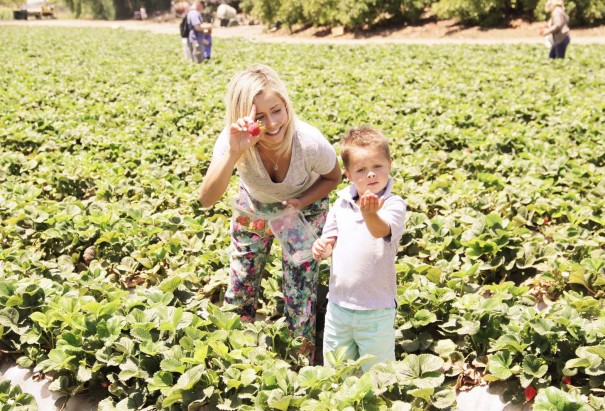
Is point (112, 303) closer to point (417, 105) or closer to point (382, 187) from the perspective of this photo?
point (382, 187)

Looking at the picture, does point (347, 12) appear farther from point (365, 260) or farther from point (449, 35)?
point (365, 260)

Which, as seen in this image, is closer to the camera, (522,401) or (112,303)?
(522,401)

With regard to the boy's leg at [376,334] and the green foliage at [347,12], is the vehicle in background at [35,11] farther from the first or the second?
the boy's leg at [376,334]

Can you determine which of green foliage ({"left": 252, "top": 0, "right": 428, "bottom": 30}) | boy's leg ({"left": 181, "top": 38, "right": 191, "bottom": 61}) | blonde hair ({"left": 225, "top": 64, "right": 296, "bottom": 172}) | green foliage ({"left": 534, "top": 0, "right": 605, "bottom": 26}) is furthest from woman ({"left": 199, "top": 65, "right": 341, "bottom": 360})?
green foliage ({"left": 252, "top": 0, "right": 428, "bottom": 30})

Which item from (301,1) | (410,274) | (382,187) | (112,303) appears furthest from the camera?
(301,1)

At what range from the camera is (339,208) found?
309cm

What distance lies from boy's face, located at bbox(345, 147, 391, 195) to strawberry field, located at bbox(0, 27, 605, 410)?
2.64ft

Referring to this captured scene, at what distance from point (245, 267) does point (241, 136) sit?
962mm

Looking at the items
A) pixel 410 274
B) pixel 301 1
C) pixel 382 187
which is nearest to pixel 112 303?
pixel 382 187

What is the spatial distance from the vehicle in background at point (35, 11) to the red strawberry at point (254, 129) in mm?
57344

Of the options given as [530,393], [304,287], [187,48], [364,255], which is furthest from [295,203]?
[187,48]

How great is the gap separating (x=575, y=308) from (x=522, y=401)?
74 centimetres

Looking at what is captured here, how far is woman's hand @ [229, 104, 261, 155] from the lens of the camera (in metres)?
2.92

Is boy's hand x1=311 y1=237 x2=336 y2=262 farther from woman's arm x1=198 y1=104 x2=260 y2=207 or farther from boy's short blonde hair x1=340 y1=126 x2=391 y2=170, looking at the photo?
woman's arm x1=198 y1=104 x2=260 y2=207
